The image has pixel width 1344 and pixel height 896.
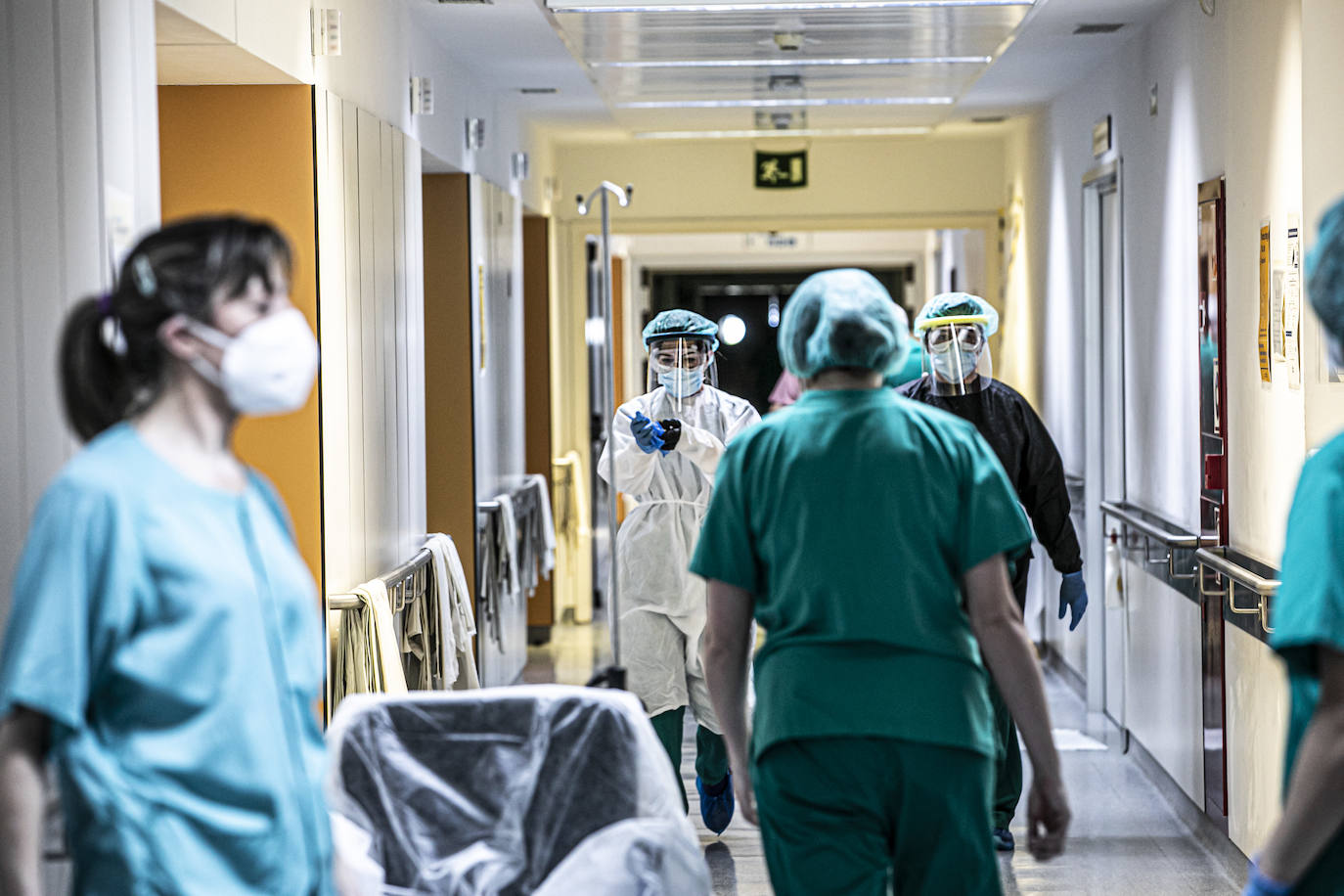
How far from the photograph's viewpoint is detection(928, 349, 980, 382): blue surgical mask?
4113 millimetres

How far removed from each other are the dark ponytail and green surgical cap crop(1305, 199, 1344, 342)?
1.17m

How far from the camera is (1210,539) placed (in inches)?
167

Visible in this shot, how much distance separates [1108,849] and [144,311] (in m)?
3.49

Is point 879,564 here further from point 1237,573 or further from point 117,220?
point 1237,573

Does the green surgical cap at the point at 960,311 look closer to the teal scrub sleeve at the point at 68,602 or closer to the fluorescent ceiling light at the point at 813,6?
the fluorescent ceiling light at the point at 813,6

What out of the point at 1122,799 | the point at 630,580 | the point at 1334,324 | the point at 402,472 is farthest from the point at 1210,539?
the point at 1334,324

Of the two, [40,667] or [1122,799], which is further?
[1122,799]

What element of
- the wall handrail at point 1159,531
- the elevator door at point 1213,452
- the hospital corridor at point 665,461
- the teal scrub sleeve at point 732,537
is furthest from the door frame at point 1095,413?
the teal scrub sleeve at point 732,537

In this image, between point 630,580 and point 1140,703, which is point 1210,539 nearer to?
point 1140,703

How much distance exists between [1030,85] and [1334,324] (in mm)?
5065

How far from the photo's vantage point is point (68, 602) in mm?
1520

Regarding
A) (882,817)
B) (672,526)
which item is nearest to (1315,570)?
(882,817)

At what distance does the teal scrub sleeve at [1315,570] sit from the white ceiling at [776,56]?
2839mm

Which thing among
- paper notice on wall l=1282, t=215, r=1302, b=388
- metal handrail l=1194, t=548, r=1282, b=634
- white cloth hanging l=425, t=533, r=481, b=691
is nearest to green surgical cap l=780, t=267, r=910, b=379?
metal handrail l=1194, t=548, r=1282, b=634
